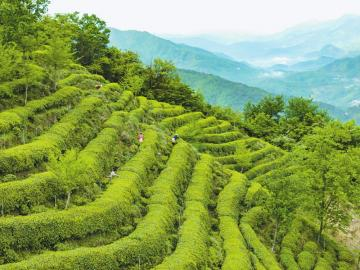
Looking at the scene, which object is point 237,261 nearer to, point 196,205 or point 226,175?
point 196,205

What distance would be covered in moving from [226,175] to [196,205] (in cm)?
1709

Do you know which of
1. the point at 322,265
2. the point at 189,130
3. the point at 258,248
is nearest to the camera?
the point at 258,248

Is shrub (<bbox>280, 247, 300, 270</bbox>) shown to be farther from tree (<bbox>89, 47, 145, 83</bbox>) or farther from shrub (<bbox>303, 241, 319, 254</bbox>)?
tree (<bbox>89, 47, 145, 83</bbox>)

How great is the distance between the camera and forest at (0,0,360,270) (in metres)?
33.9

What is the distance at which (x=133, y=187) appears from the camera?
44.5 metres

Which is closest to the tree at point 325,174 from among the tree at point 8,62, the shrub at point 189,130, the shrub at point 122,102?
the shrub at point 189,130

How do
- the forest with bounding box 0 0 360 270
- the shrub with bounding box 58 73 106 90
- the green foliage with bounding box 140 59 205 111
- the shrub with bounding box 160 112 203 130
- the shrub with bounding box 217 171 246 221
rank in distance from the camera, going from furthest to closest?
the green foliage with bounding box 140 59 205 111
the shrub with bounding box 160 112 203 130
the shrub with bounding box 58 73 106 90
the shrub with bounding box 217 171 246 221
the forest with bounding box 0 0 360 270

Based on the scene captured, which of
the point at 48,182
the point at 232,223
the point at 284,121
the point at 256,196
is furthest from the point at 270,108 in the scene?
the point at 48,182

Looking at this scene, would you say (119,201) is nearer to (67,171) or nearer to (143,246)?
(143,246)

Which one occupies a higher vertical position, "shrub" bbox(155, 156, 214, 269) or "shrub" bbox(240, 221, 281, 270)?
"shrub" bbox(155, 156, 214, 269)

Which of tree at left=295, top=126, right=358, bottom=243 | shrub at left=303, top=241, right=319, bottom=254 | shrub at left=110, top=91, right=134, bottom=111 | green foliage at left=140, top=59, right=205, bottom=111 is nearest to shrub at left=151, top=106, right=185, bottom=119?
shrub at left=110, top=91, right=134, bottom=111

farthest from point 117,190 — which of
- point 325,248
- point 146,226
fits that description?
point 325,248

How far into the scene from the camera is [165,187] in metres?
48.6

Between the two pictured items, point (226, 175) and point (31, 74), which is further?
point (226, 175)
